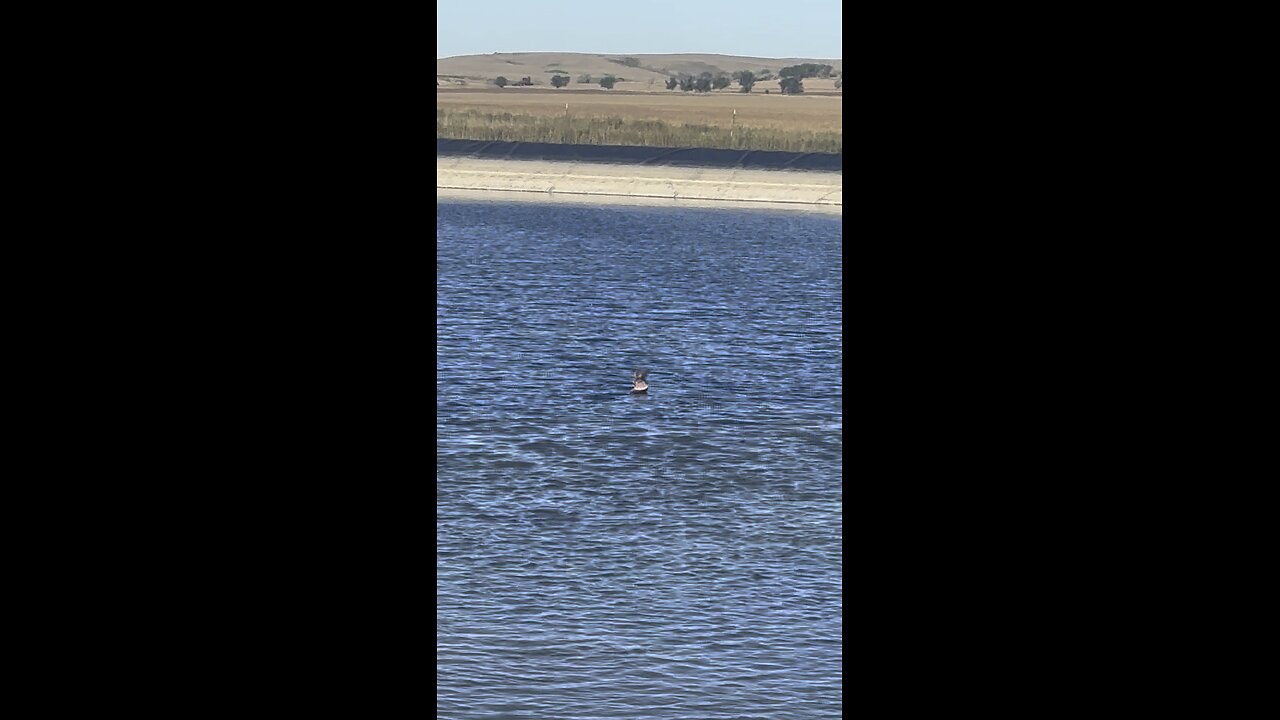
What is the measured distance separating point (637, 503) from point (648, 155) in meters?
70.1

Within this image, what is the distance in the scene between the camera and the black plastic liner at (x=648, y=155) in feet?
312

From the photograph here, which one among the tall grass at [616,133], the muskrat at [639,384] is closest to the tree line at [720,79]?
the tall grass at [616,133]

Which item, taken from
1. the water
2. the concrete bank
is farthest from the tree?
the water

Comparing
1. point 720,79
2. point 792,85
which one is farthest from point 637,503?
point 720,79

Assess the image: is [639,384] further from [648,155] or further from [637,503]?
[648,155]

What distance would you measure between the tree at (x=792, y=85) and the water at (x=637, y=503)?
5490 centimetres

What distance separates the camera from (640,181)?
9769 cm

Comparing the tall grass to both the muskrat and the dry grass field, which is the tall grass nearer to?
the dry grass field

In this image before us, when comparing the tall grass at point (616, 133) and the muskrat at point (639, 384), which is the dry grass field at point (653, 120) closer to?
the tall grass at point (616, 133)

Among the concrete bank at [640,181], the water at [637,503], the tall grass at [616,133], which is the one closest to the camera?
the water at [637,503]
